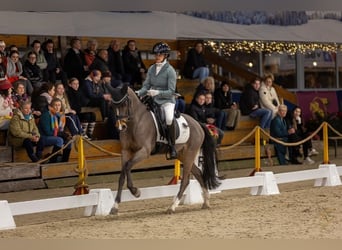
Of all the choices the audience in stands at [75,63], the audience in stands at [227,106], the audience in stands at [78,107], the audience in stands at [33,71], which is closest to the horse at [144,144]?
the audience in stands at [78,107]

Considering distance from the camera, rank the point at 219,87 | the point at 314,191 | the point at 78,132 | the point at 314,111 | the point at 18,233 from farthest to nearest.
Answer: the point at 314,111, the point at 219,87, the point at 78,132, the point at 314,191, the point at 18,233

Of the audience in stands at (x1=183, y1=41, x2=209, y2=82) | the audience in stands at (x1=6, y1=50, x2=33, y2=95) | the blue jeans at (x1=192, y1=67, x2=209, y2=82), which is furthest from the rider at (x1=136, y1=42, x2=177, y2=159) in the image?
the blue jeans at (x1=192, y1=67, x2=209, y2=82)

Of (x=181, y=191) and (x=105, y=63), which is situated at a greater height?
(x=105, y=63)

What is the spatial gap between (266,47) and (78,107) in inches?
347

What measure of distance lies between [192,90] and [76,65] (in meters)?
4.03

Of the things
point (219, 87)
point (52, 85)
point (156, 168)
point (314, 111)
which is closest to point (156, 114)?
point (52, 85)

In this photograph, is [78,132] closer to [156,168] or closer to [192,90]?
[156,168]

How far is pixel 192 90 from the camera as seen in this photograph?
66.1ft

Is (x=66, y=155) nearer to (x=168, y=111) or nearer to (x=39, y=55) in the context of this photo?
(x=39, y=55)

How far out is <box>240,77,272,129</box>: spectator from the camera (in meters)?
19.2

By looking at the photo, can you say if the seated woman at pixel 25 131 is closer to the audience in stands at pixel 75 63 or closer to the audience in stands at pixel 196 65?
the audience in stands at pixel 75 63

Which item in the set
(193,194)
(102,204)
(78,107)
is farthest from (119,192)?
(78,107)

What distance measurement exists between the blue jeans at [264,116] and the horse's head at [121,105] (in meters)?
9.00

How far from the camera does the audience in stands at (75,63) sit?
16938 millimetres
